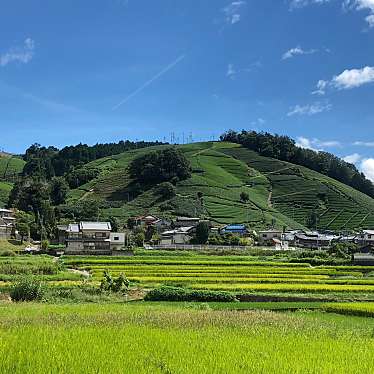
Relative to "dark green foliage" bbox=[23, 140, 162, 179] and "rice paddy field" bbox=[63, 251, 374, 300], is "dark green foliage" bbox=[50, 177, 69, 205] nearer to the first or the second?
"dark green foliage" bbox=[23, 140, 162, 179]

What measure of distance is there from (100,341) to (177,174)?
123143 mm

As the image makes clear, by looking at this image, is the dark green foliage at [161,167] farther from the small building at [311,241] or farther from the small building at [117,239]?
the small building at [117,239]

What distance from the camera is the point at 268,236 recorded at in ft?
325

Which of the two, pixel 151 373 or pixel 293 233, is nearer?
pixel 151 373

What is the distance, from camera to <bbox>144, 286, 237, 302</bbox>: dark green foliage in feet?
102

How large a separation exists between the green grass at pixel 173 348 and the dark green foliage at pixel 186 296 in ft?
45.4

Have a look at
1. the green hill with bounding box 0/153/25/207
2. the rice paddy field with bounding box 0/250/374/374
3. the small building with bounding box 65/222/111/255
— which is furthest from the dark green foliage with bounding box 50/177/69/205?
the rice paddy field with bounding box 0/250/374/374

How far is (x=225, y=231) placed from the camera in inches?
3952

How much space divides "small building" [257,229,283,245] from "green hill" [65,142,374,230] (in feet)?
28.1

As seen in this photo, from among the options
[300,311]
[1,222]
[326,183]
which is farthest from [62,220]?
[300,311]

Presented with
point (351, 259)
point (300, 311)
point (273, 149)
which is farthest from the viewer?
point (273, 149)

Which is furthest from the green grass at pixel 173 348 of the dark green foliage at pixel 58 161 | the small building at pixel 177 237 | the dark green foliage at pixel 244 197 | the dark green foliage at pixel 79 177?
the dark green foliage at pixel 58 161

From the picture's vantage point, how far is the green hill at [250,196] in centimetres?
11888

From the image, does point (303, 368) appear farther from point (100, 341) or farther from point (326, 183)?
point (326, 183)
